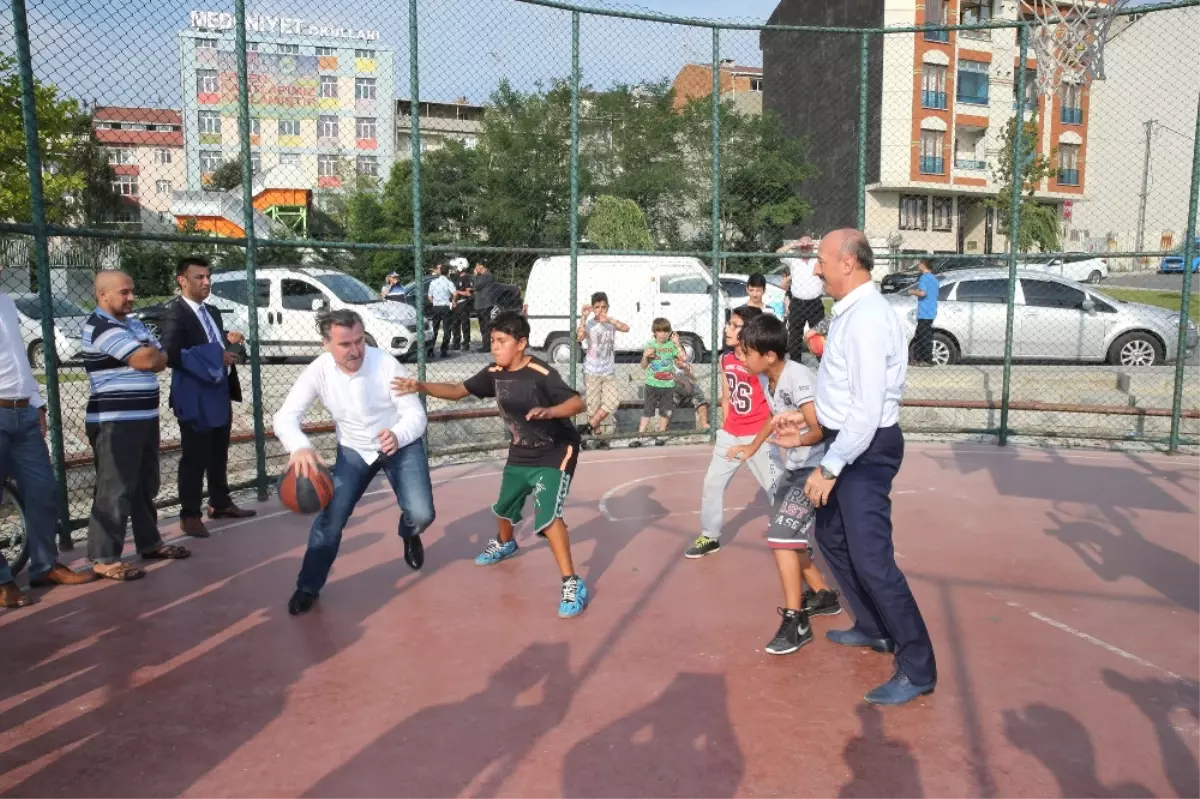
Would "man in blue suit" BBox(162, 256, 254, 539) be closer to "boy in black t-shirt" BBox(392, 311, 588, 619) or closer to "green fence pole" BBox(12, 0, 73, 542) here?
"green fence pole" BBox(12, 0, 73, 542)

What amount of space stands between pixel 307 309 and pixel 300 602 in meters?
9.62

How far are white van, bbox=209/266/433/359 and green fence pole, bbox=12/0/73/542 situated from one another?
19.3ft

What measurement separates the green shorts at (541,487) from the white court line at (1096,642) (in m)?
2.53

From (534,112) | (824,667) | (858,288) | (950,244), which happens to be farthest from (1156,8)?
(950,244)

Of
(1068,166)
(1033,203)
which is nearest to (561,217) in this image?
(1068,166)

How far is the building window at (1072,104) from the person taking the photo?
1405 cm

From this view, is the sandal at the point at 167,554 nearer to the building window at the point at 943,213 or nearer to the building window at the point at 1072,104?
the building window at the point at 1072,104

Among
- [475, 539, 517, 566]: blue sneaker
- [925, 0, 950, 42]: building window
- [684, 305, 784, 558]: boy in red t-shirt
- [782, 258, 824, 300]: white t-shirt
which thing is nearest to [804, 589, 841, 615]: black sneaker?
[684, 305, 784, 558]: boy in red t-shirt

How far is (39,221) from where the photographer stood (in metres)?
6.04

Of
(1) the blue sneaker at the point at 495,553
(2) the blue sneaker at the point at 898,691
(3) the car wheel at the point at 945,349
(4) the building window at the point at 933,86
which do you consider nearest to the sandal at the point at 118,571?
(1) the blue sneaker at the point at 495,553

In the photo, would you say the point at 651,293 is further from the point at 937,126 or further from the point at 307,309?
the point at 937,126

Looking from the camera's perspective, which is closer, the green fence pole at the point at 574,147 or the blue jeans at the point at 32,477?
the blue jeans at the point at 32,477

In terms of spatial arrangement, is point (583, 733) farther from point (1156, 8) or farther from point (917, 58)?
point (917, 58)

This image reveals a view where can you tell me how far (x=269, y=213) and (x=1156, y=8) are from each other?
883 cm
